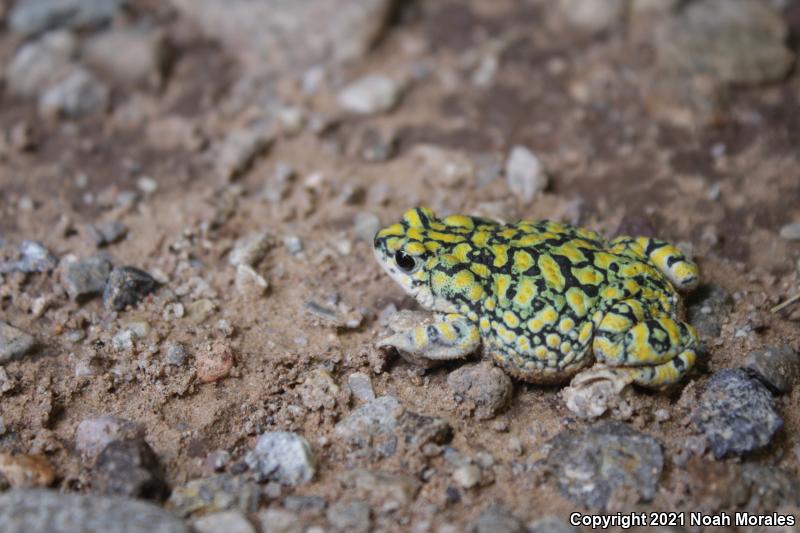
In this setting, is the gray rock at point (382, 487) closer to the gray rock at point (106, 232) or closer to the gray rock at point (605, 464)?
the gray rock at point (605, 464)

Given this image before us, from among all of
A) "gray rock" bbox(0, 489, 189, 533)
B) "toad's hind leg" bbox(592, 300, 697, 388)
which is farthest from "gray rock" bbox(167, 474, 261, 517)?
"toad's hind leg" bbox(592, 300, 697, 388)

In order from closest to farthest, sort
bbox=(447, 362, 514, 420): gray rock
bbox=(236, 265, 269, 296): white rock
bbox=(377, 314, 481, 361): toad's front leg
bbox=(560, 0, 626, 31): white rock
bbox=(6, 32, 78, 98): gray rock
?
bbox=(447, 362, 514, 420): gray rock
bbox=(377, 314, 481, 361): toad's front leg
bbox=(236, 265, 269, 296): white rock
bbox=(6, 32, 78, 98): gray rock
bbox=(560, 0, 626, 31): white rock

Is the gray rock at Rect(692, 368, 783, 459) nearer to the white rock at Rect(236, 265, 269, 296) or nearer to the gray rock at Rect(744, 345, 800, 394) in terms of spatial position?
the gray rock at Rect(744, 345, 800, 394)

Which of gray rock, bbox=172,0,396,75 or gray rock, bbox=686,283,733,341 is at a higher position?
gray rock, bbox=172,0,396,75

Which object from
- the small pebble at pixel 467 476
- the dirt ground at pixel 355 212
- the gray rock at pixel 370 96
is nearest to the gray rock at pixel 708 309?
the dirt ground at pixel 355 212

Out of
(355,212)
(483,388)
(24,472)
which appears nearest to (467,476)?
(483,388)

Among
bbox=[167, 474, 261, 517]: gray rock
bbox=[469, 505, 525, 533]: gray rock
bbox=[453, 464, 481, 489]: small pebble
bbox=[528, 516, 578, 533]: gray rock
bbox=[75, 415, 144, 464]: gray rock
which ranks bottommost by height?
bbox=[528, 516, 578, 533]: gray rock
